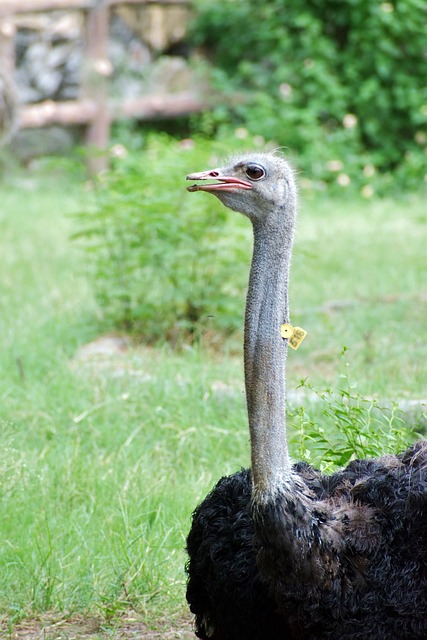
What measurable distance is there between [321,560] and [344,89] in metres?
10.5

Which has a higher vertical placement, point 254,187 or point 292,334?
point 254,187

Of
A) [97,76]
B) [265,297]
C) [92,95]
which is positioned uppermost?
[265,297]

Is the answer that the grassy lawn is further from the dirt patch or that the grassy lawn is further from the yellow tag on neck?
the yellow tag on neck

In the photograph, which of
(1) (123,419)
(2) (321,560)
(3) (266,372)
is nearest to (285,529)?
(2) (321,560)

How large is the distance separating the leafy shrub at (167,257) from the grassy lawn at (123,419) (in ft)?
0.78

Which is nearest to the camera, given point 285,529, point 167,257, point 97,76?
point 285,529

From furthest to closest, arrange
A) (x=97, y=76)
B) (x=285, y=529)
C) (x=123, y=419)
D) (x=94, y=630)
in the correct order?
(x=97, y=76)
(x=123, y=419)
(x=94, y=630)
(x=285, y=529)

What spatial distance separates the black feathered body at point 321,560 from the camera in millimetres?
2682

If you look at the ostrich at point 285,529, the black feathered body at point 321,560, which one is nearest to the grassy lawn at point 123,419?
the black feathered body at point 321,560

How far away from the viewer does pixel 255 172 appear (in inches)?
108

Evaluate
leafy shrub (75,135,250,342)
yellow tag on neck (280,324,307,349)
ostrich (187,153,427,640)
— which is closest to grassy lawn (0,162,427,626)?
leafy shrub (75,135,250,342)

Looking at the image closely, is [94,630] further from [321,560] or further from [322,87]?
[322,87]

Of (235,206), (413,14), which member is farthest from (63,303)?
(413,14)

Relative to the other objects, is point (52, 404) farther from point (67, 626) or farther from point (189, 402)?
point (67, 626)
